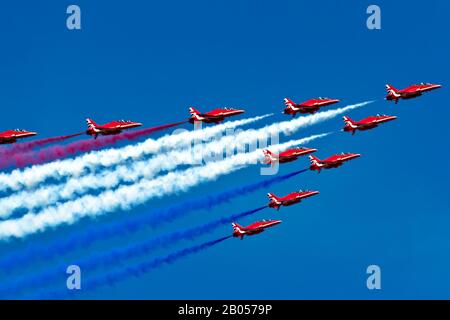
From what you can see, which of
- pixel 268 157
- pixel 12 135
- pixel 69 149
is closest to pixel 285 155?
pixel 268 157

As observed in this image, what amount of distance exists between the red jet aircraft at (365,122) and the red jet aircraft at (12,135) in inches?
1242

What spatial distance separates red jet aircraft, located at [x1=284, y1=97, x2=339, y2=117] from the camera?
188500mm

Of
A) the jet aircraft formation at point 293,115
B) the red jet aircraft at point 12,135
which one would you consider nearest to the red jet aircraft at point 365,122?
the jet aircraft formation at point 293,115

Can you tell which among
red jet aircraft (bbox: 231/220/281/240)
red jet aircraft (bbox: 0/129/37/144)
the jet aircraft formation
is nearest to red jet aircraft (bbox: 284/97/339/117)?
the jet aircraft formation

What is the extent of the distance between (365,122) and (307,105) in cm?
619

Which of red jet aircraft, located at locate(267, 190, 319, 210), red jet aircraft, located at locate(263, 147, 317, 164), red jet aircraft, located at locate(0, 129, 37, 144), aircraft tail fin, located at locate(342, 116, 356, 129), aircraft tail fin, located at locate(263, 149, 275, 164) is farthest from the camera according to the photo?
red jet aircraft, located at locate(267, 190, 319, 210)

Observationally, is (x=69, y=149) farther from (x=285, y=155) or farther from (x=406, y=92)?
(x=406, y=92)

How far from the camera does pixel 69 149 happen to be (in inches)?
7288

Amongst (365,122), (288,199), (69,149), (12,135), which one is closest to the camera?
(12,135)

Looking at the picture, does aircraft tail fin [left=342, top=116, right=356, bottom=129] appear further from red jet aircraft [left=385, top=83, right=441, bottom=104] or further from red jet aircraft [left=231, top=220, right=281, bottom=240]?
red jet aircraft [left=231, top=220, right=281, bottom=240]

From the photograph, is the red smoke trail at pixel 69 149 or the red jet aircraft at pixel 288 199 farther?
the red jet aircraft at pixel 288 199

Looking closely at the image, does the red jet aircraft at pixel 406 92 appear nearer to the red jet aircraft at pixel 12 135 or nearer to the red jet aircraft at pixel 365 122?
the red jet aircraft at pixel 365 122

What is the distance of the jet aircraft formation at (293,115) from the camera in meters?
183
